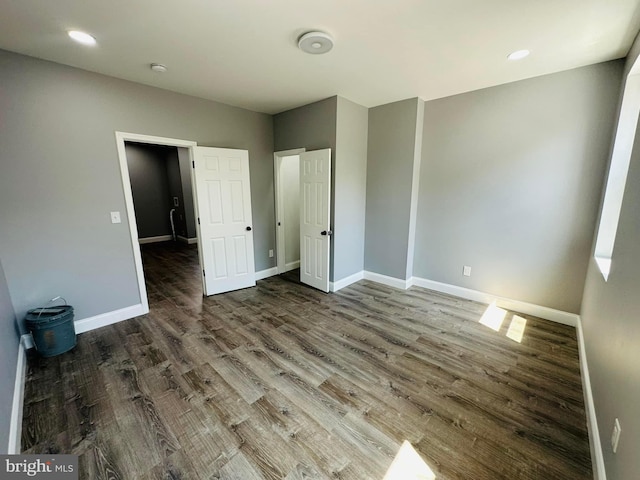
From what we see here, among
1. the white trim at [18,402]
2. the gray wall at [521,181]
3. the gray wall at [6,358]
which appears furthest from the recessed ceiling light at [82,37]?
the gray wall at [521,181]

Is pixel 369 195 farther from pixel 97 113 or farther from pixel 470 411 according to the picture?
pixel 97 113

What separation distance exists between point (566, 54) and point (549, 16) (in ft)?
2.70

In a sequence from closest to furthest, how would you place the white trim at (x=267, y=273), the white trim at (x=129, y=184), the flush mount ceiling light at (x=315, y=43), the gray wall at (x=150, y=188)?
the flush mount ceiling light at (x=315, y=43) → the white trim at (x=129, y=184) → the white trim at (x=267, y=273) → the gray wall at (x=150, y=188)

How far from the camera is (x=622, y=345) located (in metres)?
1.28

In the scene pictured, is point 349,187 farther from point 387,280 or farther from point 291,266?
point 291,266

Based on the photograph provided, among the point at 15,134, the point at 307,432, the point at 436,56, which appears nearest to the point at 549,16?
the point at 436,56

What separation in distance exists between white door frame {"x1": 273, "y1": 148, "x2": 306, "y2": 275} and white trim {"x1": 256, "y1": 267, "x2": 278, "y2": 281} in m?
0.09

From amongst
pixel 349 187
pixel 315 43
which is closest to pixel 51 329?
pixel 315 43

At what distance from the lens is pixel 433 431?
1.65 metres

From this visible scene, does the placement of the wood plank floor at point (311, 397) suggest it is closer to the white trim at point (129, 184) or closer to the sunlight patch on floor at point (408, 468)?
the sunlight patch on floor at point (408, 468)

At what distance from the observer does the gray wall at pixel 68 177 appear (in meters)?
2.30

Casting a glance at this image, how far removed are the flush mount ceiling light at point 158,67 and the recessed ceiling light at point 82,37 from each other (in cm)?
46

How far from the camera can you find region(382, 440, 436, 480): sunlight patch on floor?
54.4 inches

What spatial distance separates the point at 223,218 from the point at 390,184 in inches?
98.2
